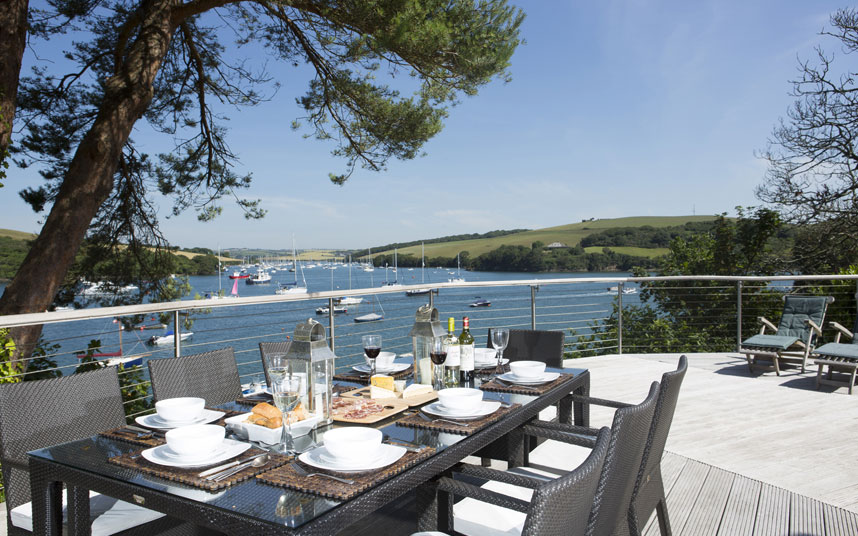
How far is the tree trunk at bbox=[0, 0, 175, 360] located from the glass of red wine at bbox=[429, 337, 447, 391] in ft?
15.3

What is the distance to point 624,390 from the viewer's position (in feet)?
16.1

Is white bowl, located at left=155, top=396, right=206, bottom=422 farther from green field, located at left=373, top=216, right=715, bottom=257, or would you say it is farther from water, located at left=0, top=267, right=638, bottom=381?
green field, located at left=373, top=216, right=715, bottom=257

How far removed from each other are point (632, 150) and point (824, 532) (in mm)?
22497

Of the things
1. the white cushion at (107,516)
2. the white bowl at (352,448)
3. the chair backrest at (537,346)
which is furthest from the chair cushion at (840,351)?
the white cushion at (107,516)

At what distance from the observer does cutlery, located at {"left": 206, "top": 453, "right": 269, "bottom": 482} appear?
50.9 inches

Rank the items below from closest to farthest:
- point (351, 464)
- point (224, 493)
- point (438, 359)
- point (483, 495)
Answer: point (224, 493) < point (351, 464) < point (483, 495) < point (438, 359)

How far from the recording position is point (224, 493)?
4.00 ft

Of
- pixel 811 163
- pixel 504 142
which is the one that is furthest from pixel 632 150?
pixel 811 163

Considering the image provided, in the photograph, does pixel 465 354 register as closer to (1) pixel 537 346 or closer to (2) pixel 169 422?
(1) pixel 537 346

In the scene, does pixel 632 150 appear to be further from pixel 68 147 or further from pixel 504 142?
pixel 68 147

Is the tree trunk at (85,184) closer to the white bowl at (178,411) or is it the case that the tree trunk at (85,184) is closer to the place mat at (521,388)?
the white bowl at (178,411)

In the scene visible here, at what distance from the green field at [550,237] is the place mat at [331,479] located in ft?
52.6

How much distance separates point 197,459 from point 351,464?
0.40m

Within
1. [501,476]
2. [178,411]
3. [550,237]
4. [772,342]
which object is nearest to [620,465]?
[501,476]
